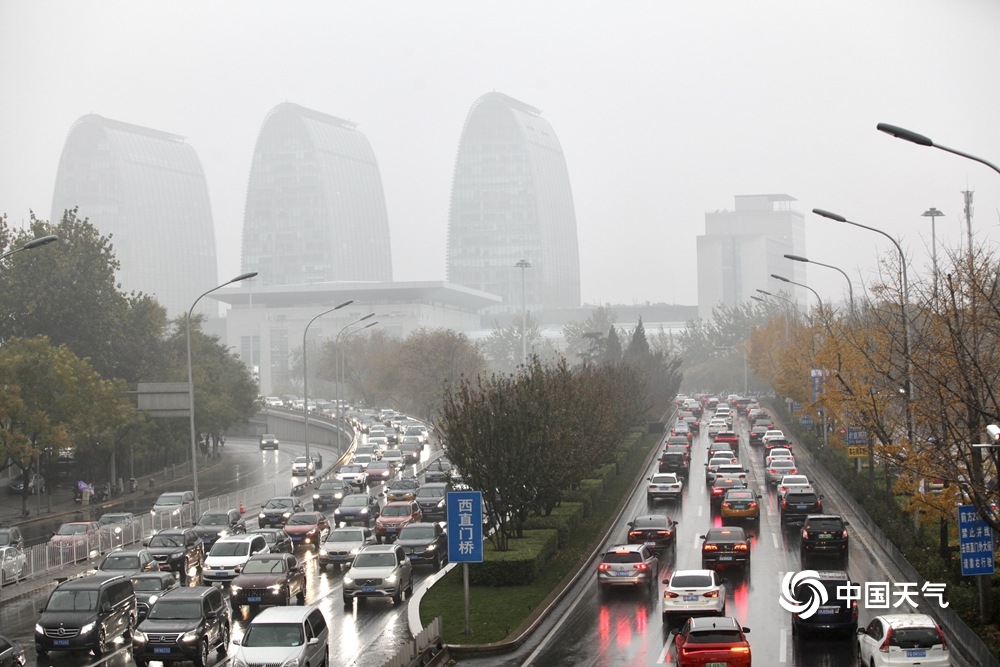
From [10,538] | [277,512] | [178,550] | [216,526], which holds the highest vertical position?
[10,538]

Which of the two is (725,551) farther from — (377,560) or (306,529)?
(306,529)

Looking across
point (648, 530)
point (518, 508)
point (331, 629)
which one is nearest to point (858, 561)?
point (648, 530)

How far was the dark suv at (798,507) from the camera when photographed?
4581cm

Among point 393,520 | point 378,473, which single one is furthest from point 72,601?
point 378,473

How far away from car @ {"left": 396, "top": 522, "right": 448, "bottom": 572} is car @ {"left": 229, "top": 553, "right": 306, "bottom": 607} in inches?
223

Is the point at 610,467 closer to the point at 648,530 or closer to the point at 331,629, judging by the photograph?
the point at 648,530

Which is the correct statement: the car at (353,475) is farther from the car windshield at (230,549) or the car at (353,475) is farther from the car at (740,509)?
the car windshield at (230,549)

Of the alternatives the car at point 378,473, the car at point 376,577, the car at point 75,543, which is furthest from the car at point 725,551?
the car at point 378,473

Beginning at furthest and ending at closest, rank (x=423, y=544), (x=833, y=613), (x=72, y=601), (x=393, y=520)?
(x=393, y=520)
(x=423, y=544)
(x=72, y=601)
(x=833, y=613)

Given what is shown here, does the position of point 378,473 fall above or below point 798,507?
below

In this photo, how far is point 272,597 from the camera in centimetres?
3297

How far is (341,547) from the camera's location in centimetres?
4084

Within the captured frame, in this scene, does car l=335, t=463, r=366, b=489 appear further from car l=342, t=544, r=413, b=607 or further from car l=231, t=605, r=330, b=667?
car l=231, t=605, r=330, b=667

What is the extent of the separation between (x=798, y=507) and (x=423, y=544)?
14.3 m
